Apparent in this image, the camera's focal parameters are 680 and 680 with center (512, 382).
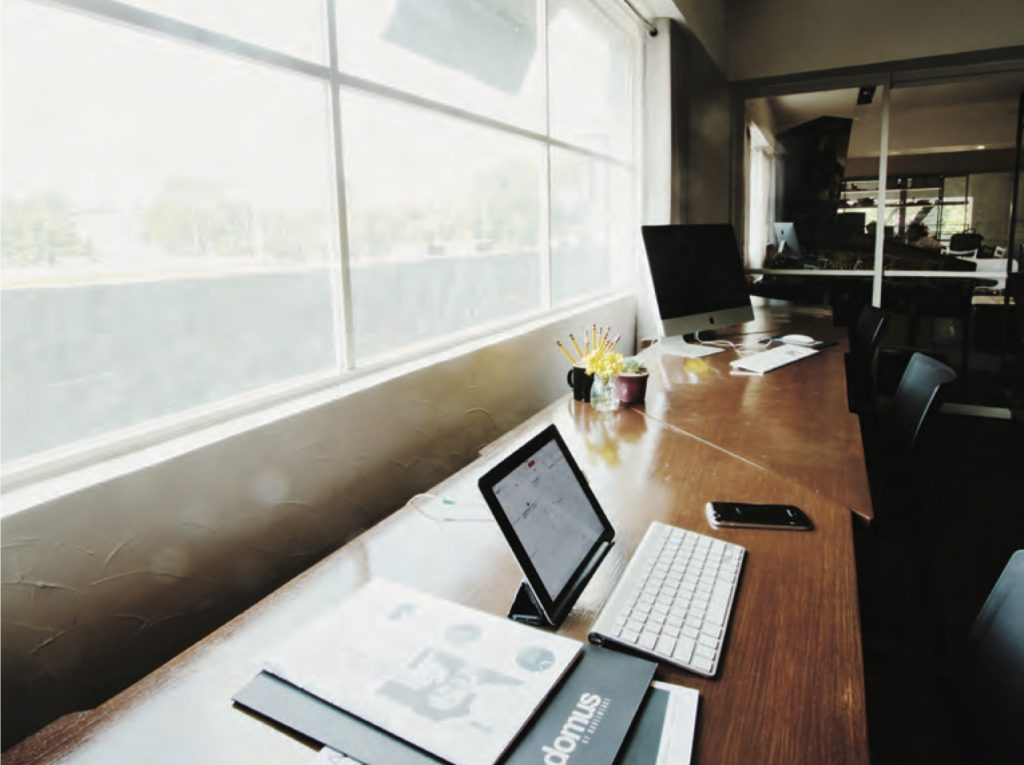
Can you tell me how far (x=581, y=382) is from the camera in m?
2.13

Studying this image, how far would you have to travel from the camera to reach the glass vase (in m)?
2.04

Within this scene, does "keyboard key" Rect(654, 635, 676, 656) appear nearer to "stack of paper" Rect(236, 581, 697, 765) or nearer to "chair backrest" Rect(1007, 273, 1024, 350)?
"stack of paper" Rect(236, 581, 697, 765)

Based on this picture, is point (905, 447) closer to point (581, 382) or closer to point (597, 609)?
point (581, 382)

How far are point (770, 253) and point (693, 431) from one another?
376 cm

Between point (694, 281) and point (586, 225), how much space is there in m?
0.83

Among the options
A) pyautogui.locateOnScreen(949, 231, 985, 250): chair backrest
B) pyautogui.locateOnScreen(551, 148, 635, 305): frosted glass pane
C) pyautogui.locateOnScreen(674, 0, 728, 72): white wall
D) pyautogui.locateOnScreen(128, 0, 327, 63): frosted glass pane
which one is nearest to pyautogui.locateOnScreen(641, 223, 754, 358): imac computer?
pyautogui.locateOnScreen(551, 148, 635, 305): frosted glass pane

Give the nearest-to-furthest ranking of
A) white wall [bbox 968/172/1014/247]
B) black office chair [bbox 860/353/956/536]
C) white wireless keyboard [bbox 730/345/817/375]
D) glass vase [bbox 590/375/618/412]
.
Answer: black office chair [bbox 860/353/956/536]
glass vase [bbox 590/375/618/412]
white wireless keyboard [bbox 730/345/817/375]
white wall [bbox 968/172/1014/247]

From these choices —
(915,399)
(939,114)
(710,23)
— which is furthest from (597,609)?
(939,114)

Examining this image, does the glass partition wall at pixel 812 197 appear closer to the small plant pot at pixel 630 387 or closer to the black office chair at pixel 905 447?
the black office chair at pixel 905 447

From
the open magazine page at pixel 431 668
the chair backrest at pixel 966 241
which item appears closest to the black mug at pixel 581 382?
the open magazine page at pixel 431 668

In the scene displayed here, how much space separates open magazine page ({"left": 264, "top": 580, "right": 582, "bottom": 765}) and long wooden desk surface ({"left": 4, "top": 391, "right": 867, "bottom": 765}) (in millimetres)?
58

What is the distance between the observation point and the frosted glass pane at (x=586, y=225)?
9.97 feet

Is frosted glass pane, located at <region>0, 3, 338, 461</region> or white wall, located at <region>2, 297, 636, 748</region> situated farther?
frosted glass pane, located at <region>0, 3, 338, 461</region>

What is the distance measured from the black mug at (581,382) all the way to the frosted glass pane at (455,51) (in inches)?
36.9
